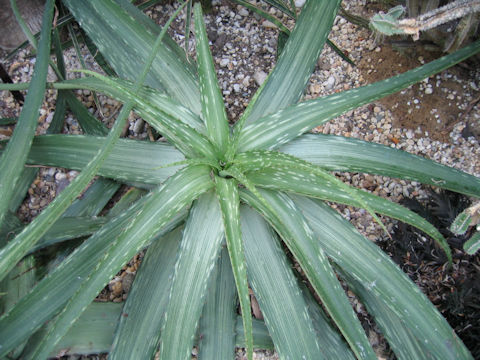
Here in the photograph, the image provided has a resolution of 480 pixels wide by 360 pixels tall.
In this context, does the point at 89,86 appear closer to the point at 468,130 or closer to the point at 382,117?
the point at 382,117

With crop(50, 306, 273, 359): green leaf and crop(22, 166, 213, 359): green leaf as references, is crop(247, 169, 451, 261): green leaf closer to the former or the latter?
crop(22, 166, 213, 359): green leaf

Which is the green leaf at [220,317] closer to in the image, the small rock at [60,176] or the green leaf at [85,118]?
the green leaf at [85,118]

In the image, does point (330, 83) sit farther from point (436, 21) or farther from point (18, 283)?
point (18, 283)

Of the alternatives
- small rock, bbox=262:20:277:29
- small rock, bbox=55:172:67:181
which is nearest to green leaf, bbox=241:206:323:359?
small rock, bbox=55:172:67:181

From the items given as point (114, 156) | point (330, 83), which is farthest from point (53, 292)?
point (330, 83)

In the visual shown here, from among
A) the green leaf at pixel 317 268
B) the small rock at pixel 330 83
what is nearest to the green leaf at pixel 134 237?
the green leaf at pixel 317 268
